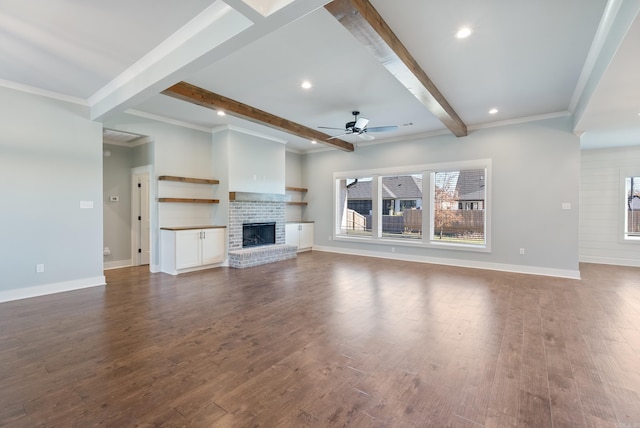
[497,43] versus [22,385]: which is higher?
[497,43]

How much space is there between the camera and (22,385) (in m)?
2.07

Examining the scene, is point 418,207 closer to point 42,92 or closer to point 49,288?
point 49,288

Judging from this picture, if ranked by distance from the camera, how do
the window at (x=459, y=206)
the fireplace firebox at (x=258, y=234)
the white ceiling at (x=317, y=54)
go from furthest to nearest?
the fireplace firebox at (x=258, y=234) → the window at (x=459, y=206) → the white ceiling at (x=317, y=54)

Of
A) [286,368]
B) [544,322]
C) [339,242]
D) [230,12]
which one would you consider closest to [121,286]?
[286,368]

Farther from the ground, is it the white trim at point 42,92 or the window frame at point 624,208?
the white trim at point 42,92

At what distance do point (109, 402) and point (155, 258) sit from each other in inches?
175

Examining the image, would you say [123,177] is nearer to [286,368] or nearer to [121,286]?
[121,286]

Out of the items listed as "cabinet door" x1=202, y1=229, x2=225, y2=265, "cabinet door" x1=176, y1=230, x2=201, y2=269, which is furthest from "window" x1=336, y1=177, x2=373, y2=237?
"cabinet door" x1=176, y1=230, x2=201, y2=269

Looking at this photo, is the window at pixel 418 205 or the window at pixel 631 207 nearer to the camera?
the window at pixel 418 205

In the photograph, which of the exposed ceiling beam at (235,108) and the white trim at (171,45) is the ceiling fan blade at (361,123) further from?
the white trim at (171,45)

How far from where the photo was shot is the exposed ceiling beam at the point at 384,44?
2.38 meters

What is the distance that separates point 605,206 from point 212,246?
9.24 m

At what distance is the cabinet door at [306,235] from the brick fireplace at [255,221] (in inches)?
34.2

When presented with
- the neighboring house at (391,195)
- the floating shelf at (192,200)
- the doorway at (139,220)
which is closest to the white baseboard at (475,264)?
the neighboring house at (391,195)
